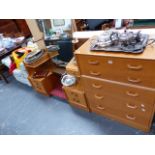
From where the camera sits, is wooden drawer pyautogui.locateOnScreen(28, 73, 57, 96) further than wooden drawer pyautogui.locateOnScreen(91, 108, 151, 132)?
Yes

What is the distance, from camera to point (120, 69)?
1202 mm

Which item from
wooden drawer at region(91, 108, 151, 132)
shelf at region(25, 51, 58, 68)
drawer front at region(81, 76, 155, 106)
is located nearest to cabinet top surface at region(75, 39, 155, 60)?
drawer front at region(81, 76, 155, 106)

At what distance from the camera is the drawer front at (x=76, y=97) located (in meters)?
1.75

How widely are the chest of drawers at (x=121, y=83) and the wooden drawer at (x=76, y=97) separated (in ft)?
0.28

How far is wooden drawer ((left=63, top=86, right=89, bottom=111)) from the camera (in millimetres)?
1760

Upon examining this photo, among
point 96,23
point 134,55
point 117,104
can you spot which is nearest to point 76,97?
point 117,104

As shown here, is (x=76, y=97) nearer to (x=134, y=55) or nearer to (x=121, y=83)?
(x=121, y=83)

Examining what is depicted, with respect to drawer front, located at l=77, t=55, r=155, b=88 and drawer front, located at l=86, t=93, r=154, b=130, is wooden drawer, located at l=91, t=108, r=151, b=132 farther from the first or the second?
drawer front, located at l=77, t=55, r=155, b=88

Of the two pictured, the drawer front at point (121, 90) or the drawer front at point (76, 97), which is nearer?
the drawer front at point (121, 90)

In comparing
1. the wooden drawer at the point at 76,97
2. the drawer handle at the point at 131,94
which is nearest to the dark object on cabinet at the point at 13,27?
the wooden drawer at the point at 76,97

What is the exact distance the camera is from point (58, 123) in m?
1.93

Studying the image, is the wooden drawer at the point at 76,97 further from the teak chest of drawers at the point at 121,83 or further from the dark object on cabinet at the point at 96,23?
the dark object on cabinet at the point at 96,23

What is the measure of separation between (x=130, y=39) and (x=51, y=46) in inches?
46.9

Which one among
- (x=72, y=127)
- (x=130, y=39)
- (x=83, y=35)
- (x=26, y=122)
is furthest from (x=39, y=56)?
(x=130, y=39)
